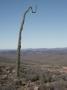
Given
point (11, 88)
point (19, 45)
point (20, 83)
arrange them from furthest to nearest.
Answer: point (19, 45) → point (20, 83) → point (11, 88)

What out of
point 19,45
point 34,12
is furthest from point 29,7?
point 19,45

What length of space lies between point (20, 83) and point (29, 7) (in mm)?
5004

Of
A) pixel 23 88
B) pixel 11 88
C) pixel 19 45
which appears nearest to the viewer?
pixel 11 88

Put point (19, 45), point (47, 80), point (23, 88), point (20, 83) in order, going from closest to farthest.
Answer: point (23, 88)
point (20, 83)
point (47, 80)
point (19, 45)

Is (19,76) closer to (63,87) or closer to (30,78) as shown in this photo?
(30,78)

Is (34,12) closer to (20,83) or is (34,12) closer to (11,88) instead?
(20,83)

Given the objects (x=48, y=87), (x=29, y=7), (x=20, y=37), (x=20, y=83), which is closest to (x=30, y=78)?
(x=20, y=83)

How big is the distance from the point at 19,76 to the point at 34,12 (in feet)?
13.8

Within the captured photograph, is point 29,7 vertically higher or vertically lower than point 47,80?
higher

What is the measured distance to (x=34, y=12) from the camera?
14453 millimetres

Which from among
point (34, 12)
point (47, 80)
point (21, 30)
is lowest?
point (47, 80)

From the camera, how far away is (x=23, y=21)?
14.0m

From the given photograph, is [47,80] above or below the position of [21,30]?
below

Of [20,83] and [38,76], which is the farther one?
[38,76]
